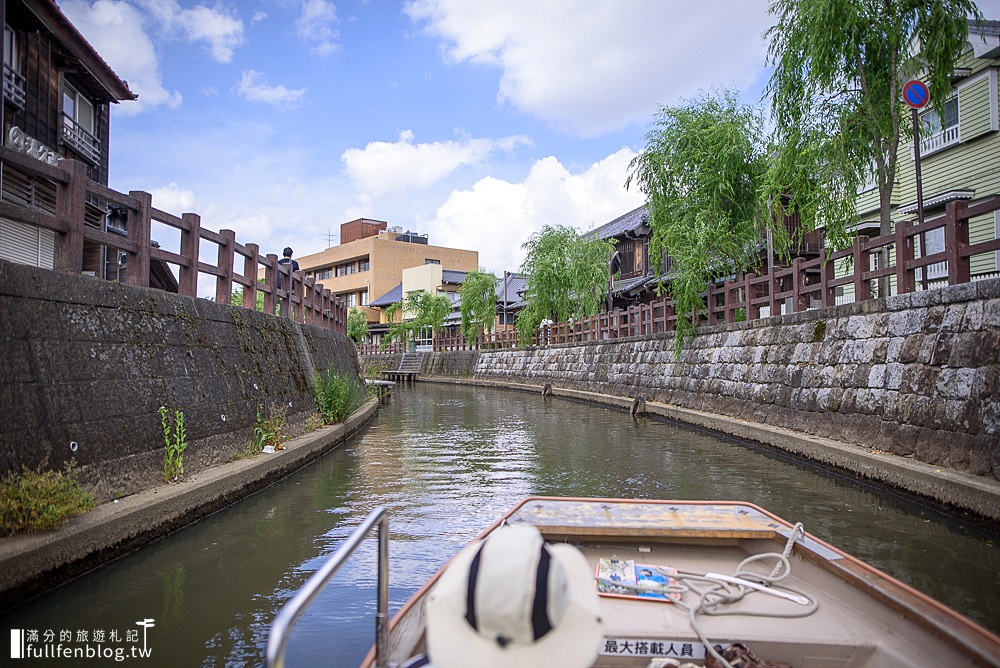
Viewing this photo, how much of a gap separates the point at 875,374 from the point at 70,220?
9659mm

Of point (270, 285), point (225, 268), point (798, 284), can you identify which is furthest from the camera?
point (798, 284)

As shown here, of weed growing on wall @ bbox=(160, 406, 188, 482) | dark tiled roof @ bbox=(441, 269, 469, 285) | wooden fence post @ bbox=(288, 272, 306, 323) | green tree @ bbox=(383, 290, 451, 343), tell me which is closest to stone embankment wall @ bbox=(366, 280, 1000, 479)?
weed growing on wall @ bbox=(160, 406, 188, 482)

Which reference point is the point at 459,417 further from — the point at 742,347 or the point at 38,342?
the point at 38,342

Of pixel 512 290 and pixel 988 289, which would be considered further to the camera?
pixel 512 290

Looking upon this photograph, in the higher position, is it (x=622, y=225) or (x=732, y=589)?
(x=622, y=225)

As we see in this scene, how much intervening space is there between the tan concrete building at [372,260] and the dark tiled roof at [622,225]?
26396 millimetres

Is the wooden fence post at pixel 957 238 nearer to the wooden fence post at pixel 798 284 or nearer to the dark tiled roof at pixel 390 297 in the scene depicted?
the wooden fence post at pixel 798 284

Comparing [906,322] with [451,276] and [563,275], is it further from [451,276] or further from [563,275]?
[451,276]

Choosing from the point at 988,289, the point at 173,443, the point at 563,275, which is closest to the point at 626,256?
the point at 563,275

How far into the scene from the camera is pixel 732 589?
3.35 m

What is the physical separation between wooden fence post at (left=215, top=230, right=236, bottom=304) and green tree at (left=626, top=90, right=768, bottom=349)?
34.8ft

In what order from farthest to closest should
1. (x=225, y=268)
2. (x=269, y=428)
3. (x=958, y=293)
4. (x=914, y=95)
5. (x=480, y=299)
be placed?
(x=480, y=299) → (x=225, y=268) → (x=914, y=95) → (x=269, y=428) → (x=958, y=293)

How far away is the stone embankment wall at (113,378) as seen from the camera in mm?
4902

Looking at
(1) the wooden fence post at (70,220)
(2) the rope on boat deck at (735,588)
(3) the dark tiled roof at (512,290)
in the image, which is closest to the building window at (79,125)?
(1) the wooden fence post at (70,220)
